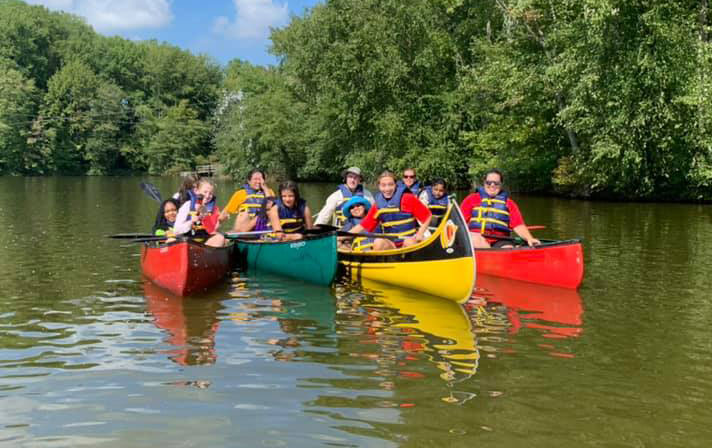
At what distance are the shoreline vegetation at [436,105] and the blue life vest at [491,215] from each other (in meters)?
10.6

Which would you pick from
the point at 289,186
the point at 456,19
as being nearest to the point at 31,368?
the point at 289,186

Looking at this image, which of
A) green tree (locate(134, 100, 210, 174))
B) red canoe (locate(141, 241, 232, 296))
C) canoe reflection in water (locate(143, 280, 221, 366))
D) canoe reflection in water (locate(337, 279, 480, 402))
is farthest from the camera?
green tree (locate(134, 100, 210, 174))

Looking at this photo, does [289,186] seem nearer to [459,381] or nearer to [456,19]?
[459,381]

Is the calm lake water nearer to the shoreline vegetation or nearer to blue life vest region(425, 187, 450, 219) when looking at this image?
blue life vest region(425, 187, 450, 219)

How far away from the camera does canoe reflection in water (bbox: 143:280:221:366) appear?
5.88 m

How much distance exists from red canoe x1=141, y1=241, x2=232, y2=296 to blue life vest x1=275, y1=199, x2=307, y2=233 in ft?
3.80

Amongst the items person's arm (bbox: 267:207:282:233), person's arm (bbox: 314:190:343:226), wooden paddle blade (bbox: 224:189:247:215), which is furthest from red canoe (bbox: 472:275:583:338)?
wooden paddle blade (bbox: 224:189:247:215)

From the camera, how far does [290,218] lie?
1006cm

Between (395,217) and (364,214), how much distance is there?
112cm

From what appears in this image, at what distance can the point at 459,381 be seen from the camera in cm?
514

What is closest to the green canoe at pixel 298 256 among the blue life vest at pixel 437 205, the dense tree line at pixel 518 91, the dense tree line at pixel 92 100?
the blue life vest at pixel 437 205

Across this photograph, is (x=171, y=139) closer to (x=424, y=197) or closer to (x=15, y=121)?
(x=15, y=121)

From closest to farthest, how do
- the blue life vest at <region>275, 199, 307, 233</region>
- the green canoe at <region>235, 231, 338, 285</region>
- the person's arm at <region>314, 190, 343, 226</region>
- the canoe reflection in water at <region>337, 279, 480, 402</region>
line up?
the canoe reflection in water at <region>337, 279, 480, 402</region>
the green canoe at <region>235, 231, 338, 285</region>
the blue life vest at <region>275, 199, 307, 233</region>
the person's arm at <region>314, 190, 343, 226</region>

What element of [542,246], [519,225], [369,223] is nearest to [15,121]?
[369,223]
